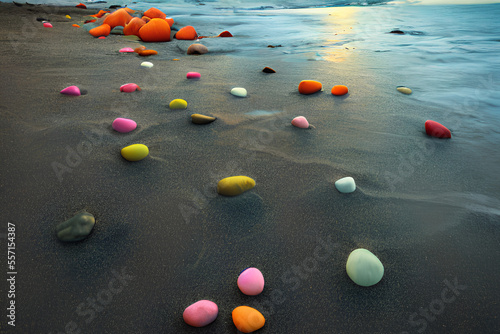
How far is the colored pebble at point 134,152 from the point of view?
4.09ft

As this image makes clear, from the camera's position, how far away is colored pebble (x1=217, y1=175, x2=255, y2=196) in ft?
3.67

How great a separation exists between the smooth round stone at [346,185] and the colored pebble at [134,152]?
871 millimetres

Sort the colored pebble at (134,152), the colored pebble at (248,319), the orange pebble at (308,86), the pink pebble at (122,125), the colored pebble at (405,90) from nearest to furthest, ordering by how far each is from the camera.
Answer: the colored pebble at (248,319) → the colored pebble at (134,152) → the pink pebble at (122,125) → the orange pebble at (308,86) → the colored pebble at (405,90)

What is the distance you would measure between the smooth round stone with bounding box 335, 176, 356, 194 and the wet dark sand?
3cm

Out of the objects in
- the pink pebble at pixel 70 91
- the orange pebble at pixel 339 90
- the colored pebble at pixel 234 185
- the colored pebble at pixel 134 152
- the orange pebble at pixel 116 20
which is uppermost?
the orange pebble at pixel 116 20

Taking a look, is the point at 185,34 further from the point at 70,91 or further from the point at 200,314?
the point at 200,314

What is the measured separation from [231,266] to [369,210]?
22.9 inches

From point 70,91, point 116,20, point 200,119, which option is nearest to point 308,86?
point 200,119

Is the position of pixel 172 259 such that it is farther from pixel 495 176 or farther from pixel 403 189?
pixel 495 176

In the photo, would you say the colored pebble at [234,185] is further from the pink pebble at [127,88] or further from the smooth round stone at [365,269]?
the pink pebble at [127,88]

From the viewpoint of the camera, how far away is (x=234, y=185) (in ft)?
3.69

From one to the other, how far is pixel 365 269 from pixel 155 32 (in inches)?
155

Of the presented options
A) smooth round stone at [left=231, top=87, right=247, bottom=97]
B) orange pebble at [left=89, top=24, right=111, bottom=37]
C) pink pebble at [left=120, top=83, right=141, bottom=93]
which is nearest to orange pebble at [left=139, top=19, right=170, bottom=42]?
orange pebble at [left=89, top=24, right=111, bottom=37]

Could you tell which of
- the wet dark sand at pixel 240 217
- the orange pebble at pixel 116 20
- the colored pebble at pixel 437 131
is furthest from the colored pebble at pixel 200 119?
the orange pebble at pixel 116 20
